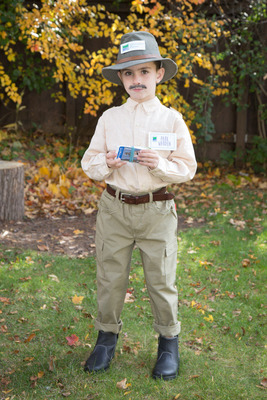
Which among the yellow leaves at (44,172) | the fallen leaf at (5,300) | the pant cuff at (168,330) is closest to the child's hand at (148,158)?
the pant cuff at (168,330)

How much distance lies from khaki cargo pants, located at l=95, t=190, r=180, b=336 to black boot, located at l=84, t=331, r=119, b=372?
0.46 ft

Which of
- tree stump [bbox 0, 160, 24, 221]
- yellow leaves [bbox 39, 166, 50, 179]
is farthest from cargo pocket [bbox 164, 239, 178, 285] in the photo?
yellow leaves [bbox 39, 166, 50, 179]

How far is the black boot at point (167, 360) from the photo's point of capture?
2.62 metres

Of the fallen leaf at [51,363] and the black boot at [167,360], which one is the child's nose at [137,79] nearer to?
the black boot at [167,360]

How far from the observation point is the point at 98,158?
8.31 ft

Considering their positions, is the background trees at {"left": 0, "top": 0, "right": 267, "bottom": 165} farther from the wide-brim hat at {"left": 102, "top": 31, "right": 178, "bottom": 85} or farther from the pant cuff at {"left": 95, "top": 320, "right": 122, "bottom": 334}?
the pant cuff at {"left": 95, "top": 320, "right": 122, "bottom": 334}

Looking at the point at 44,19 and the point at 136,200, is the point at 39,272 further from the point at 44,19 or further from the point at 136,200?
the point at 44,19

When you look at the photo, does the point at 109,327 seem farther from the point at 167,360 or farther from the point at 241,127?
the point at 241,127

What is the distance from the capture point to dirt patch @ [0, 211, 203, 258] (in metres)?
4.51

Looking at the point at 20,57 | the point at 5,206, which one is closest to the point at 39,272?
the point at 5,206

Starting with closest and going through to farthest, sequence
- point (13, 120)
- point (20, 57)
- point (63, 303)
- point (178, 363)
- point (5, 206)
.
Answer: point (178, 363), point (63, 303), point (5, 206), point (20, 57), point (13, 120)

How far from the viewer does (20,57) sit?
7.82 m

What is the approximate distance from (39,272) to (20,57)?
16.2 feet

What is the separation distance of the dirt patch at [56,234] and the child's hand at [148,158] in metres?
2.22
